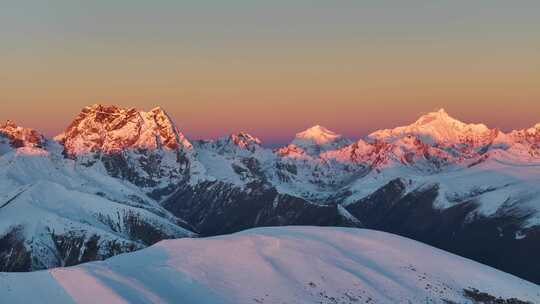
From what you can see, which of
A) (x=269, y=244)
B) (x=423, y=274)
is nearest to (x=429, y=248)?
(x=423, y=274)

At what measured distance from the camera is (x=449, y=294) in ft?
246

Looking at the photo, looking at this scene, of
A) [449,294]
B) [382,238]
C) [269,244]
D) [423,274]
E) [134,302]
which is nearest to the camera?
[134,302]

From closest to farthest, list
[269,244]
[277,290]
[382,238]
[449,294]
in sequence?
1. [277,290]
2. [449,294]
3. [269,244]
4. [382,238]

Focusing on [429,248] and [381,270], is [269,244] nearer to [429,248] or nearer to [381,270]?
[381,270]

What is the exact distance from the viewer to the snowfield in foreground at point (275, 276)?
6531cm

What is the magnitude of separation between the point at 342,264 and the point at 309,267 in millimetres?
4971

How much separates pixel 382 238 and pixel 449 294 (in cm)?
2183

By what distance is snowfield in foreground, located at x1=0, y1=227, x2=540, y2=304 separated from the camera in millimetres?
65312

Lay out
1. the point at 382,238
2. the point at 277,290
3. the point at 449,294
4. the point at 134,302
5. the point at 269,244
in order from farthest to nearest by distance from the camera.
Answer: the point at 382,238, the point at 269,244, the point at 449,294, the point at 277,290, the point at 134,302

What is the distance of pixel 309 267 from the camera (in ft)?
252

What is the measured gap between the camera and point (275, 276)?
73000mm

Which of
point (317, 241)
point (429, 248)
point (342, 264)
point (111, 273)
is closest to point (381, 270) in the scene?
point (342, 264)

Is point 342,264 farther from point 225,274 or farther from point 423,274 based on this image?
point 225,274

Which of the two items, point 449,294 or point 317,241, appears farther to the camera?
point 317,241
